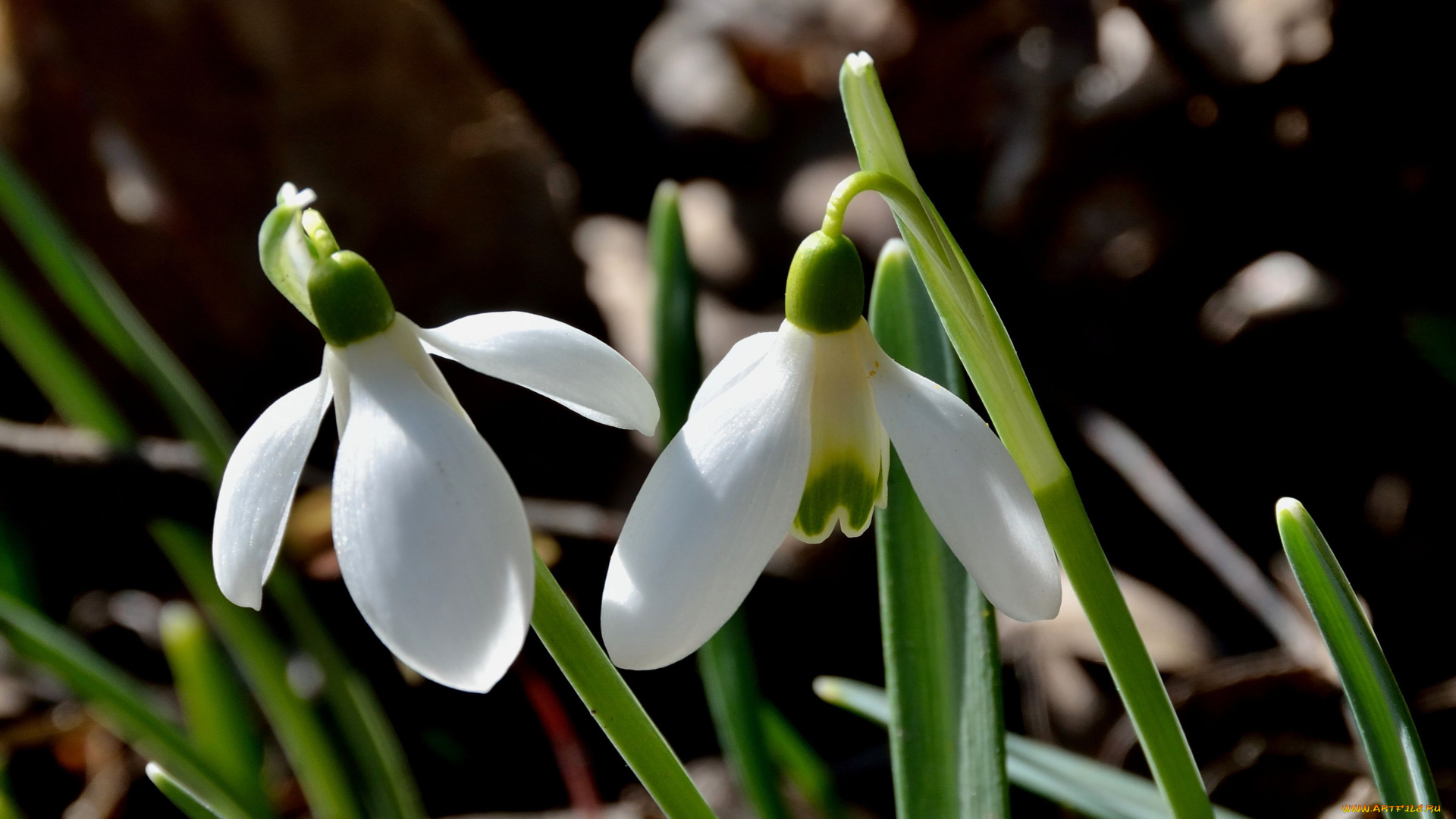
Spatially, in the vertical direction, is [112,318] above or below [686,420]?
above

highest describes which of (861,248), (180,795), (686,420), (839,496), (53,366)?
(861,248)

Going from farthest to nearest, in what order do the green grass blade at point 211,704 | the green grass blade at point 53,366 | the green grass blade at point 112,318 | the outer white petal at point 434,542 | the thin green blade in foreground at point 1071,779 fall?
the green grass blade at point 53,366 → the green grass blade at point 112,318 → the green grass blade at point 211,704 → the thin green blade in foreground at point 1071,779 → the outer white petal at point 434,542

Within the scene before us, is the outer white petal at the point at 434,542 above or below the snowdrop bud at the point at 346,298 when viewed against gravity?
below

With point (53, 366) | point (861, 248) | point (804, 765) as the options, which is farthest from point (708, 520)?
point (861, 248)

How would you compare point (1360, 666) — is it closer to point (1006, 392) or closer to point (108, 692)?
point (1006, 392)

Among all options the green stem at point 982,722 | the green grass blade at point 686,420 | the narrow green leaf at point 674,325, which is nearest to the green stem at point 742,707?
the green grass blade at point 686,420

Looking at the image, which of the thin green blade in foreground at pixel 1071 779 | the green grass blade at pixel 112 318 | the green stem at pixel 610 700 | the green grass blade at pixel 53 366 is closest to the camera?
the green stem at pixel 610 700

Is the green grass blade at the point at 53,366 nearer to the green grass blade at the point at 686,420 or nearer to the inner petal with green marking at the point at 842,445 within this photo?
the green grass blade at the point at 686,420
